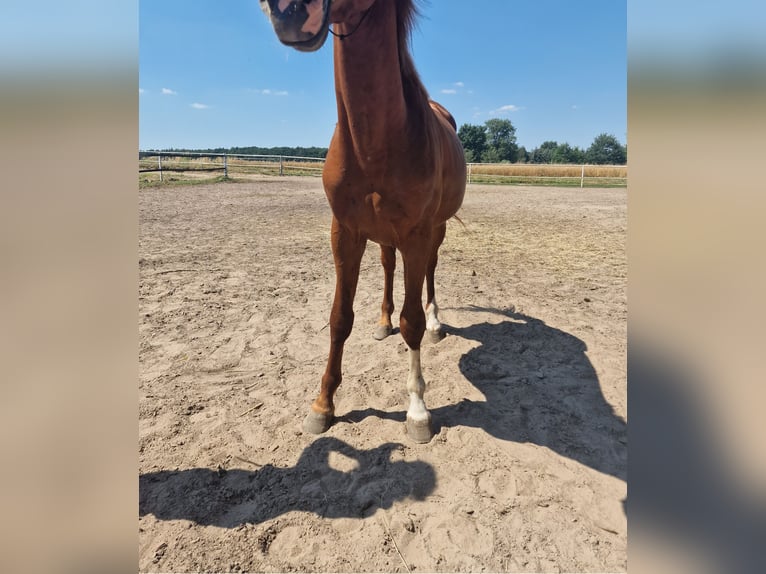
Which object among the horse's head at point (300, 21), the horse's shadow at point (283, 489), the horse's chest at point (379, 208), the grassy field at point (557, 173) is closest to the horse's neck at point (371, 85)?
the horse's chest at point (379, 208)

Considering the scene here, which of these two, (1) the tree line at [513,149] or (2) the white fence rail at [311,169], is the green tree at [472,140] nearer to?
(1) the tree line at [513,149]

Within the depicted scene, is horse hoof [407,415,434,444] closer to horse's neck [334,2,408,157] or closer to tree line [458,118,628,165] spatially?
horse's neck [334,2,408,157]

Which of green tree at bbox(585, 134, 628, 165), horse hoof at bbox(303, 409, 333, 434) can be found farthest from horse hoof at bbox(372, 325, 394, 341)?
green tree at bbox(585, 134, 628, 165)

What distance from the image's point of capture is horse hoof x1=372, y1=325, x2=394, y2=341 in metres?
3.91

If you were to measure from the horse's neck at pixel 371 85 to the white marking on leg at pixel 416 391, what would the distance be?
139cm

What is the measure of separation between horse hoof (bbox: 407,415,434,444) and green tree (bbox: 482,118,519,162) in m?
63.4

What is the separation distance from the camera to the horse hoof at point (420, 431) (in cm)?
249
